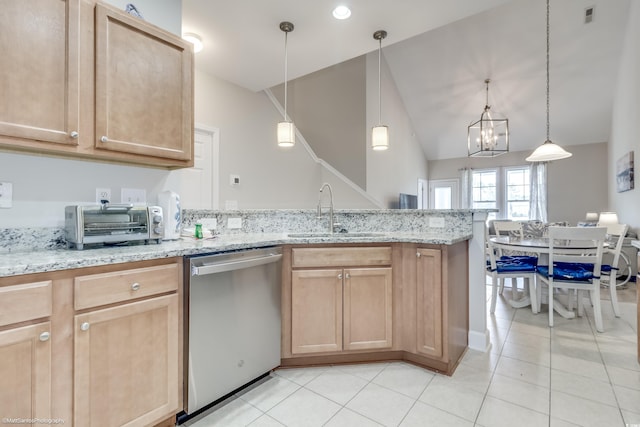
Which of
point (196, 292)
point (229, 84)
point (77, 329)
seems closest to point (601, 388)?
point (196, 292)

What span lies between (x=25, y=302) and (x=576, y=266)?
4.04 metres

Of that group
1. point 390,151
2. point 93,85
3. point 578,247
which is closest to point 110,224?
point 93,85

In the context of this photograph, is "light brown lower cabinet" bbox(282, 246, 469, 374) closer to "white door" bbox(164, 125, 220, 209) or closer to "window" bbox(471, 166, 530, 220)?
"white door" bbox(164, 125, 220, 209)

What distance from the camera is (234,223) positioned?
2.43 m

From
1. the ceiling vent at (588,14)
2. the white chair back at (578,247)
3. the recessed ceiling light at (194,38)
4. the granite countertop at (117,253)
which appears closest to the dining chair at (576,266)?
the white chair back at (578,247)

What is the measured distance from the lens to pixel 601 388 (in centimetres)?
187

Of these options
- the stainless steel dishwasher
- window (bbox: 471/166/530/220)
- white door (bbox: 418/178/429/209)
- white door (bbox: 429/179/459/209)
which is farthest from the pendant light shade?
white door (bbox: 429/179/459/209)

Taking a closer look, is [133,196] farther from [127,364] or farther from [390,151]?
[390,151]

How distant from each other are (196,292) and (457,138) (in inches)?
322

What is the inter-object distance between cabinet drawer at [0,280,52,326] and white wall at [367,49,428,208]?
477 centimetres

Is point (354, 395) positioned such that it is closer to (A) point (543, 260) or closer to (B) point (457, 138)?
(A) point (543, 260)

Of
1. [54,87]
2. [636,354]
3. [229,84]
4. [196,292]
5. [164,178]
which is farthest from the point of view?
[229,84]

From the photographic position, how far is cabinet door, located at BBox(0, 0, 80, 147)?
131 centimetres

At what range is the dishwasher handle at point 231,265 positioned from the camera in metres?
1.55
